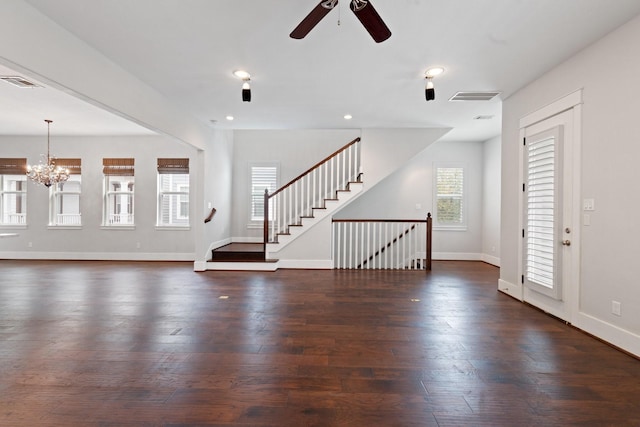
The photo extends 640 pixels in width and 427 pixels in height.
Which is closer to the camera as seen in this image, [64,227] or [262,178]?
[64,227]

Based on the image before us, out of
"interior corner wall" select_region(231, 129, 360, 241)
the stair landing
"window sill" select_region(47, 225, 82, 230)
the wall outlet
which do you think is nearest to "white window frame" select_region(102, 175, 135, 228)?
"window sill" select_region(47, 225, 82, 230)

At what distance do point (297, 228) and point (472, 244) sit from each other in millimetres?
4566

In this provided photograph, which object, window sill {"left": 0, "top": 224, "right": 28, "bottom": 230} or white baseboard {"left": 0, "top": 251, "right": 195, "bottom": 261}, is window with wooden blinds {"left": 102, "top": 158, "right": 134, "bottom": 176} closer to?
white baseboard {"left": 0, "top": 251, "right": 195, "bottom": 261}

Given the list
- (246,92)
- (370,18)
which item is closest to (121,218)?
(246,92)

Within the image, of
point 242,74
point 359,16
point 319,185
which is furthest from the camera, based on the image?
point 319,185

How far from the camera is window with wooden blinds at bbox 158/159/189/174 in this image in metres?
7.40

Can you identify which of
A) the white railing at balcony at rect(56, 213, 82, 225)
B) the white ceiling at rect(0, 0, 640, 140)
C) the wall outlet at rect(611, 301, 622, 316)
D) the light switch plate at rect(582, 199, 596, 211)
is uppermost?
the white ceiling at rect(0, 0, 640, 140)

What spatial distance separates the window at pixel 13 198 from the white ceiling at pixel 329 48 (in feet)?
11.4

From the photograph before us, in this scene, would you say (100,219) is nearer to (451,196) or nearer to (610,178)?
(451,196)

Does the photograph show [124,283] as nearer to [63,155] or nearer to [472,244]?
[63,155]

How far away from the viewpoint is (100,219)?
7.44 metres

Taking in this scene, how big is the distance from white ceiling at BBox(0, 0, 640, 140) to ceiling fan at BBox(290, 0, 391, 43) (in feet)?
1.29

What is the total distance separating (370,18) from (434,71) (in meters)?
1.96

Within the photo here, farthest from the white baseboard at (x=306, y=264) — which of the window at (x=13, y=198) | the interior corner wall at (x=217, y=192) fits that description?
the window at (x=13, y=198)
